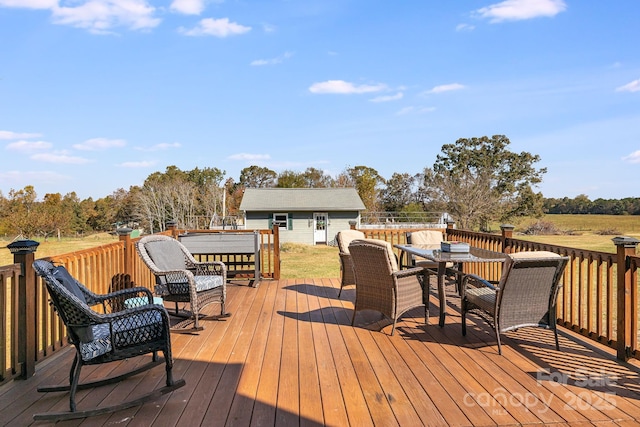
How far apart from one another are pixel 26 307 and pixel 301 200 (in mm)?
19944

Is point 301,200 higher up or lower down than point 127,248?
higher up

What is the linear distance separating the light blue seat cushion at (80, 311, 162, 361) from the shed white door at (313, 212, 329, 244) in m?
19.7

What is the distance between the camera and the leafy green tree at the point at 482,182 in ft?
92.5

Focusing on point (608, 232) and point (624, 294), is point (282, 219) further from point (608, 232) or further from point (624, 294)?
point (608, 232)

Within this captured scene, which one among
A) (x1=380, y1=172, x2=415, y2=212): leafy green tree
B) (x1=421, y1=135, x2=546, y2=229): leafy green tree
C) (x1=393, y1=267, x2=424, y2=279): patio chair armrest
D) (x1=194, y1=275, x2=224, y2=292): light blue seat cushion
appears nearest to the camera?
(x1=393, y1=267, x2=424, y2=279): patio chair armrest

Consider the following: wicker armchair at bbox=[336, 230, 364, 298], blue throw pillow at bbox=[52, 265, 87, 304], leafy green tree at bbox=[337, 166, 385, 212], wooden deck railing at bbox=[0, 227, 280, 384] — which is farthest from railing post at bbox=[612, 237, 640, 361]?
leafy green tree at bbox=[337, 166, 385, 212]

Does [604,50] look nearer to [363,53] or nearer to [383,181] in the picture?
[363,53]

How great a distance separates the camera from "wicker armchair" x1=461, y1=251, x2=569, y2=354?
3141mm

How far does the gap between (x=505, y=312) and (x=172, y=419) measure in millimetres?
2660

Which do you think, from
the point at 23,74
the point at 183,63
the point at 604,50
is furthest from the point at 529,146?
the point at 23,74

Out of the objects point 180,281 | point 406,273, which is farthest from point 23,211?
point 406,273

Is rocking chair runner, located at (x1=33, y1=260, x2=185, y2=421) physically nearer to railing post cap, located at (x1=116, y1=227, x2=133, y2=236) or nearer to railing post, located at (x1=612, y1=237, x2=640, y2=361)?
railing post cap, located at (x1=116, y1=227, x2=133, y2=236)

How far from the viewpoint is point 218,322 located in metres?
4.34

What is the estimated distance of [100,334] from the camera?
2.54 m
